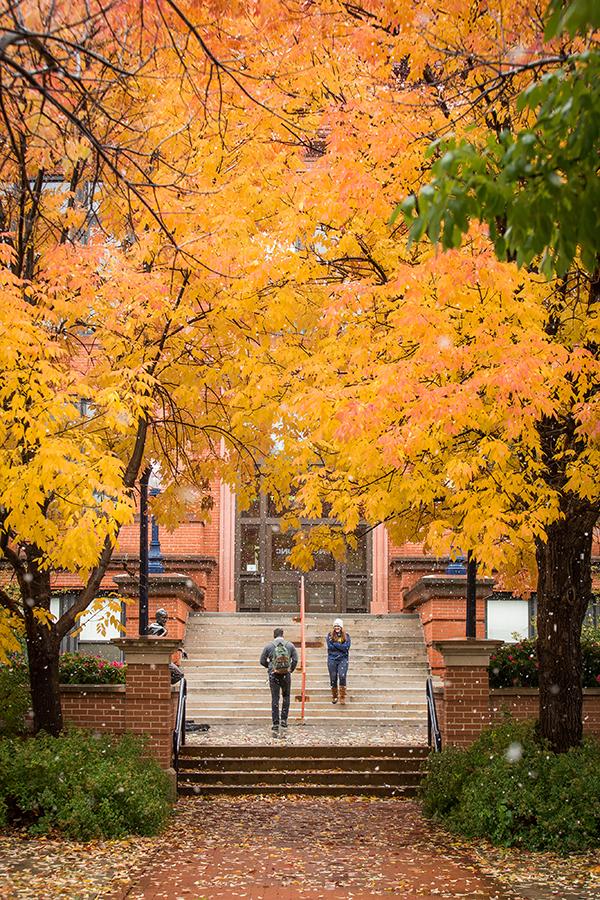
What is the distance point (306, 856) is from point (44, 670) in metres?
3.95

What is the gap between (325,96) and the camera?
12961 mm

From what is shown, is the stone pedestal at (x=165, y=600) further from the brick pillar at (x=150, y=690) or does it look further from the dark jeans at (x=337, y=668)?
the brick pillar at (x=150, y=690)

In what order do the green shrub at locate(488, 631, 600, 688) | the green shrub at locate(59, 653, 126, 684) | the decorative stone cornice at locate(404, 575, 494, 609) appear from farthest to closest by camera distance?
the decorative stone cornice at locate(404, 575, 494, 609)
the green shrub at locate(488, 631, 600, 688)
the green shrub at locate(59, 653, 126, 684)

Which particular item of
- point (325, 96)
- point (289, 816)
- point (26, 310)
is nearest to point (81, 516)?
point (26, 310)

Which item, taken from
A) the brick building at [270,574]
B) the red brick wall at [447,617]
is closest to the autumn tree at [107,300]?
the red brick wall at [447,617]

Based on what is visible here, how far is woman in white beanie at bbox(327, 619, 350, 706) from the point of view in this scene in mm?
19688

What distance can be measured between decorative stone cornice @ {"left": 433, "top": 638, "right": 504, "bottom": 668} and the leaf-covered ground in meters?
2.05

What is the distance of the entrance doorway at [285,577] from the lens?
2694 cm

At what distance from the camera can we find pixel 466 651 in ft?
45.8

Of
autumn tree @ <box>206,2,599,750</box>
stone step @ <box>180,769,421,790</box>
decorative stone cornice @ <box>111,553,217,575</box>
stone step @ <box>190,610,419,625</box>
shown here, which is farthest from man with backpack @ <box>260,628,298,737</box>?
decorative stone cornice @ <box>111,553,217,575</box>

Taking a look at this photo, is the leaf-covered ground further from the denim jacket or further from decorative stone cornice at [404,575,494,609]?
decorative stone cornice at [404,575,494,609]

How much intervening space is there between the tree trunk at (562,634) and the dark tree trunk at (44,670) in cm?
552

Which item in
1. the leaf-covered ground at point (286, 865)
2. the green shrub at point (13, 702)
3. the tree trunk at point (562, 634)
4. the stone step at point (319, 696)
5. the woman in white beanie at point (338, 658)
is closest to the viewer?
the leaf-covered ground at point (286, 865)

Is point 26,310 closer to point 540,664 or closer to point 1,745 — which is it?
point 1,745
